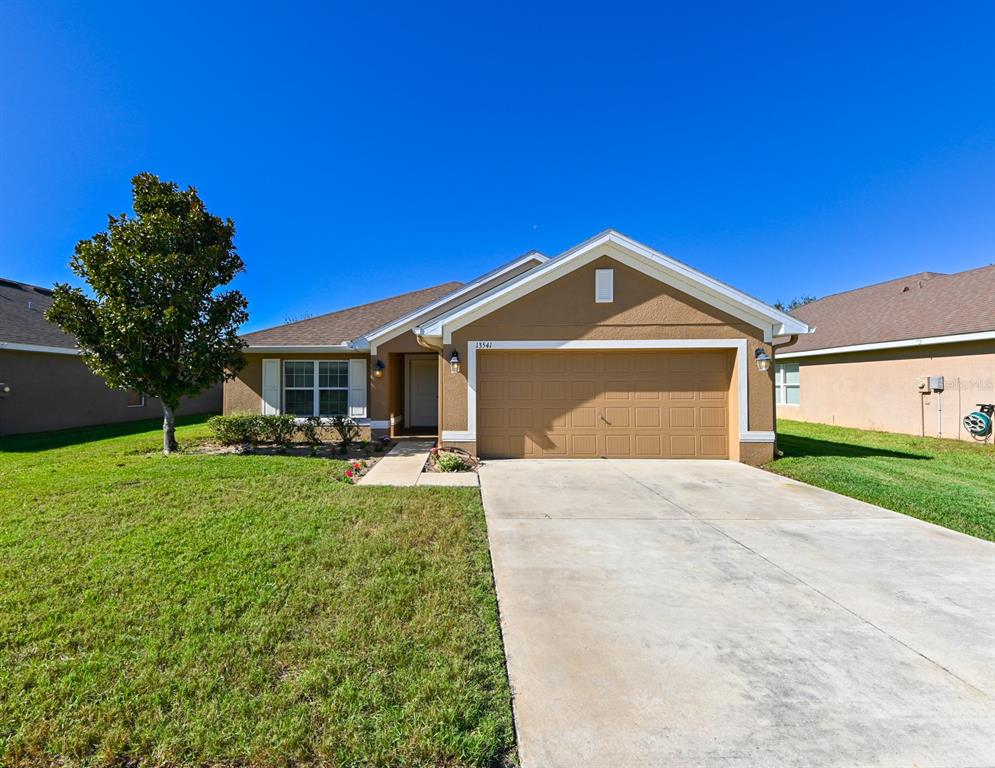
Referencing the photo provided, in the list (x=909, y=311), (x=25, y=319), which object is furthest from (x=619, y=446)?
(x=25, y=319)

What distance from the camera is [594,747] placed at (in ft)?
6.86

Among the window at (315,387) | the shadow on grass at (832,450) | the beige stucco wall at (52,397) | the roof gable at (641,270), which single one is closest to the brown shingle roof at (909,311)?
the shadow on grass at (832,450)

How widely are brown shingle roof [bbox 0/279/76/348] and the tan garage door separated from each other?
14.1m

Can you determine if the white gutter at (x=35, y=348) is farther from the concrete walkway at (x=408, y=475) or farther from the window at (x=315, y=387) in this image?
the concrete walkway at (x=408, y=475)

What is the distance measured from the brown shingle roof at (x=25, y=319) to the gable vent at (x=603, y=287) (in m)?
15.9

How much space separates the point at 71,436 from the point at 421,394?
10.1 meters

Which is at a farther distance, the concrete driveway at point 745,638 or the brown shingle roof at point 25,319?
the brown shingle roof at point 25,319

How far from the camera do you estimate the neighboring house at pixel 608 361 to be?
8.96 meters

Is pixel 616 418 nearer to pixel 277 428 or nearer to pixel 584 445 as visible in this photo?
pixel 584 445

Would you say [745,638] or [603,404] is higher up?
[603,404]

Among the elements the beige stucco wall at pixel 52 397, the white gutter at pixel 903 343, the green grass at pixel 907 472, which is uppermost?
the white gutter at pixel 903 343

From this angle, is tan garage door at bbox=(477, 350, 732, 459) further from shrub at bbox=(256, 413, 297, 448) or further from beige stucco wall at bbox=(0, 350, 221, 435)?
beige stucco wall at bbox=(0, 350, 221, 435)

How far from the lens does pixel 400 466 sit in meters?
8.50

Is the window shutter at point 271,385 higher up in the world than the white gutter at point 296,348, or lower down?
lower down
